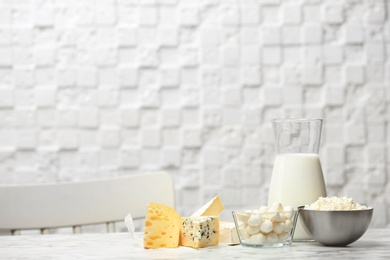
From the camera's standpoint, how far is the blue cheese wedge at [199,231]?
3.48 ft

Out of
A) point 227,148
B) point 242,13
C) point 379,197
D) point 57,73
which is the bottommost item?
point 379,197

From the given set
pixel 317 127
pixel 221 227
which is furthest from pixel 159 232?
pixel 317 127

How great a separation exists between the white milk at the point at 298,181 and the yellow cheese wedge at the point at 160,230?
0.21 meters

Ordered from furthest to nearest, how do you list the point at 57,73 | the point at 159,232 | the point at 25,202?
the point at 57,73 < the point at 25,202 < the point at 159,232

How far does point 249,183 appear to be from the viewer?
93.3 inches

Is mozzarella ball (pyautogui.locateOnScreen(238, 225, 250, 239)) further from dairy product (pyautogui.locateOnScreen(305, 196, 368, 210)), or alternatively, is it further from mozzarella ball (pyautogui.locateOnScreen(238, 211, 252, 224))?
dairy product (pyautogui.locateOnScreen(305, 196, 368, 210))

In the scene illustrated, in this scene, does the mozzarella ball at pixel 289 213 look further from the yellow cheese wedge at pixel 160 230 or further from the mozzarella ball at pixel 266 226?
the yellow cheese wedge at pixel 160 230

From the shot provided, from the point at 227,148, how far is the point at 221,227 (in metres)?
1.24

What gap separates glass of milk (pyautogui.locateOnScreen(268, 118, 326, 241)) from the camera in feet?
3.81

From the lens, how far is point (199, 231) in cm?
106

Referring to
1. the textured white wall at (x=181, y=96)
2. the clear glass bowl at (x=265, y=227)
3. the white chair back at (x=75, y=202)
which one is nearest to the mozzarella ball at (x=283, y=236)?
the clear glass bowl at (x=265, y=227)

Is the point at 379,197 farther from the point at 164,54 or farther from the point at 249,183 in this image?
the point at 164,54

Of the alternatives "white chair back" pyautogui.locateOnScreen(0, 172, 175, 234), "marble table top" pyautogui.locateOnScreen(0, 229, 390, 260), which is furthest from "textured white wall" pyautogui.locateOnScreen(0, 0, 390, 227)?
"marble table top" pyautogui.locateOnScreen(0, 229, 390, 260)

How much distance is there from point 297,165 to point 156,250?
0.30 metres
